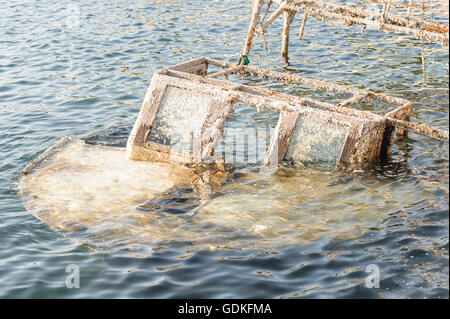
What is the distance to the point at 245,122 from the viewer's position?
12477 millimetres

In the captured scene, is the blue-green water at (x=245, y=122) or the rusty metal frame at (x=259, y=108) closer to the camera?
the blue-green water at (x=245, y=122)

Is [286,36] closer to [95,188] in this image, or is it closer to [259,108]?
[259,108]

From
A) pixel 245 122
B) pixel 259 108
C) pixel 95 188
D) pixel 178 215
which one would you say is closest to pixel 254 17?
pixel 245 122

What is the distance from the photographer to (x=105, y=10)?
21.3m

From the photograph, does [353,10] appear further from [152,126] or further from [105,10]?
[105,10]

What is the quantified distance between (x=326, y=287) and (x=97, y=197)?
13.2 feet

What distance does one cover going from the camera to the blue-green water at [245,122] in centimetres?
716

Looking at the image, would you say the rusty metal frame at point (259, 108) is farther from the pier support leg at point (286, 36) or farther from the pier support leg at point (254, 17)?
the pier support leg at point (286, 36)

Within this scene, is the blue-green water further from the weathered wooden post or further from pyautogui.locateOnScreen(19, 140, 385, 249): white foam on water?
the weathered wooden post

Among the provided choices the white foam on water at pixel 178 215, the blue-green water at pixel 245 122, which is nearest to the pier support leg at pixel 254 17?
the blue-green water at pixel 245 122

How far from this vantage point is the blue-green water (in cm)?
716

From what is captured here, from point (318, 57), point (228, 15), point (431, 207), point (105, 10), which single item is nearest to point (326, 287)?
point (431, 207)

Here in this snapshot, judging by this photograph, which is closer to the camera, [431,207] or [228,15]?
[431,207]

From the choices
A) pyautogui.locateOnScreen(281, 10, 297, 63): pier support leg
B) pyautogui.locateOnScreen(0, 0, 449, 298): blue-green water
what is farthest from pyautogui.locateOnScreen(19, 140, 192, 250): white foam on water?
pyautogui.locateOnScreen(281, 10, 297, 63): pier support leg
